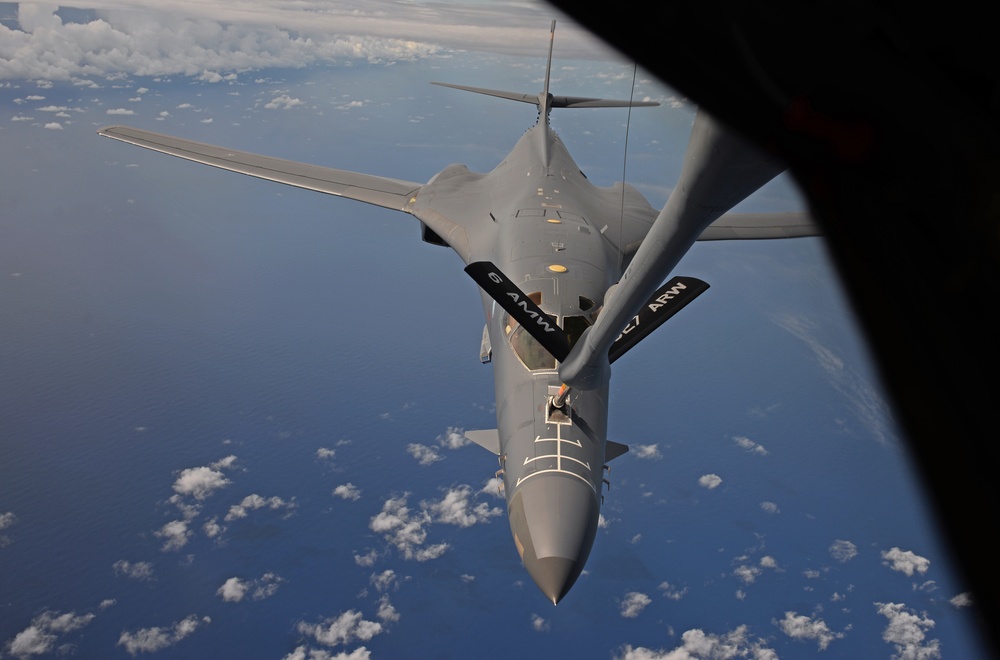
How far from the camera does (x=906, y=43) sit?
2018 millimetres

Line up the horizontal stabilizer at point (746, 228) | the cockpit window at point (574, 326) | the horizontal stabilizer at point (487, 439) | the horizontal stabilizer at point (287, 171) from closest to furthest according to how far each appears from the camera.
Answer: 1. the cockpit window at point (574, 326)
2. the horizontal stabilizer at point (487, 439)
3. the horizontal stabilizer at point (746, 228)
4. the horizontal stabilizer at point (287, 171)

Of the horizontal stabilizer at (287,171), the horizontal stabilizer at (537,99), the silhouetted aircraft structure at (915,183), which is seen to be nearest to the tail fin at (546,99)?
the horizontal stabilizer at (537,99)

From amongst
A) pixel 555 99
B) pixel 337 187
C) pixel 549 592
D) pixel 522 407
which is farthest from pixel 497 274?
pixel 555 99

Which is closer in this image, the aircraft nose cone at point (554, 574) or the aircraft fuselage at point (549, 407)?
the aircraft nose cone at point (554, 574)

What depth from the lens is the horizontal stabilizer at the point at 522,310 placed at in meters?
8.69

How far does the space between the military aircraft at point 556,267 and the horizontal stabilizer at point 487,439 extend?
0.16 ft

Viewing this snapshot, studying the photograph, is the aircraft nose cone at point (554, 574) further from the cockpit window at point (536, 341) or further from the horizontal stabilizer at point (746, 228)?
the horizontal stabilizer at point (746, 228)

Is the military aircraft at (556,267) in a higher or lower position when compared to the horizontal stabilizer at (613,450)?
higher

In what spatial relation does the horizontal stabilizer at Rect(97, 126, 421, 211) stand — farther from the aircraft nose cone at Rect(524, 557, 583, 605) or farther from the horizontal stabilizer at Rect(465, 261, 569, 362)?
the aircraft nose cone at Rect(524, 557, 583, 605)

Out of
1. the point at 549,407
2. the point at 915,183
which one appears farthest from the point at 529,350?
the point at 915,183

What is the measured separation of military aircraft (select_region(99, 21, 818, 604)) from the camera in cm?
436

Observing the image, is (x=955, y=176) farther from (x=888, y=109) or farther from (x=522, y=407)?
(x=522, y=407)

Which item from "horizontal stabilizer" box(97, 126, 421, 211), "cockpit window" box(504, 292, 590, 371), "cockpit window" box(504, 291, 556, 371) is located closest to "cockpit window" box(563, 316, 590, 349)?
"cockpit window" box(504, 292, 590, 371)

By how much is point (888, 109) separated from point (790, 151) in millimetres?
324
